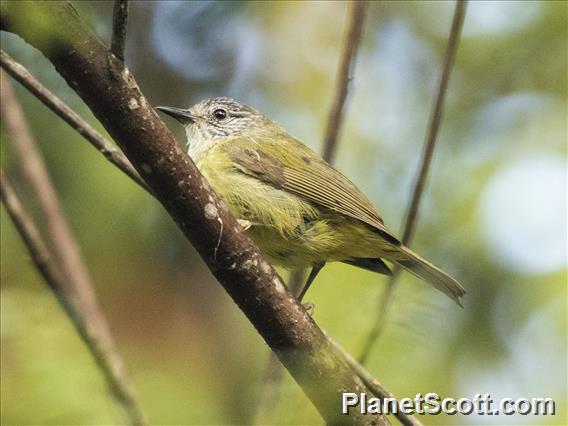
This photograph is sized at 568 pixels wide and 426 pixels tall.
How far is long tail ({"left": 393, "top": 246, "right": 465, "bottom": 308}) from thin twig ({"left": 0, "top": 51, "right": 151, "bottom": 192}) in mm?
1521

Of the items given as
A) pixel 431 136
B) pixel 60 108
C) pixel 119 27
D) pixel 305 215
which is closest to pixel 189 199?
pixel 119 27

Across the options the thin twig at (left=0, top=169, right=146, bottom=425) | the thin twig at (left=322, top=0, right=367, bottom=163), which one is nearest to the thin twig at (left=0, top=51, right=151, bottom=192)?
the thin twig at (left=0, top=169, right=146, bottom=425)

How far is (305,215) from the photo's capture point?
431cm

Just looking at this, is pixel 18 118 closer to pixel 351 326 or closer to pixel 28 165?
pixel 28 165

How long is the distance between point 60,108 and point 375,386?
1.62 m

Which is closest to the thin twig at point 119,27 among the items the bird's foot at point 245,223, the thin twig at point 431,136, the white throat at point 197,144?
the thin twig at point 431,136

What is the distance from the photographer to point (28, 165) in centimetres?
329

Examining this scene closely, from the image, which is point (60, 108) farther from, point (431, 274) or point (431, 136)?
point (431, 274)

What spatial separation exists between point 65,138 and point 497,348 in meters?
2.89

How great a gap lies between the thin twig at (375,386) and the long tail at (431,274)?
109 cm

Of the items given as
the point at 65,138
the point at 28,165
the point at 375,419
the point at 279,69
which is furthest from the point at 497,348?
the point at 279,69

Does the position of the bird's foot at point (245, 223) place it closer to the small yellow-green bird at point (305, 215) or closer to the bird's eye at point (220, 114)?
the small yellow-green bird at point (305, 215)

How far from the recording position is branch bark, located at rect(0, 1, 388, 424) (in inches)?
83.6

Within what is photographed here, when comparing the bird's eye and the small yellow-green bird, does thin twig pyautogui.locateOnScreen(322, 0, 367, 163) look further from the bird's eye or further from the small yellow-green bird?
the bird's eye
